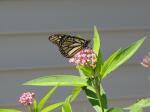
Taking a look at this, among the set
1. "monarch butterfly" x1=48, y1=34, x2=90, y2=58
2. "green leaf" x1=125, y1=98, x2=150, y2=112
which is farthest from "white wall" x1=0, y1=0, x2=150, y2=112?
"green leaf" x1=125, y1=98, x2=150, y2=112

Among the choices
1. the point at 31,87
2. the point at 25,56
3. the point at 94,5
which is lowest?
the point at 31,87

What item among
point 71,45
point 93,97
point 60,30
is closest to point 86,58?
point 93,97

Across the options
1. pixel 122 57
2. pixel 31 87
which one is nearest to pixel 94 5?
pixel 31 87

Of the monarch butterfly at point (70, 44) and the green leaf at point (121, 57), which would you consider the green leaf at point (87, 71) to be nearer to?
the green leaf at point (121, 57)

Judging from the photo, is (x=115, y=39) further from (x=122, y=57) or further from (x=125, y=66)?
(x=122, y=57)

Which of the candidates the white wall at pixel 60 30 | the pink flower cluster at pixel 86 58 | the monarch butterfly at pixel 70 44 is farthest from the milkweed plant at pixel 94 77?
the white wall at pixel 60 30

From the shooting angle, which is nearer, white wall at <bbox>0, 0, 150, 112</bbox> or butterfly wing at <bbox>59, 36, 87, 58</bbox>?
butterfly wing at <bbox>59, 36, 87, 58</bbox>

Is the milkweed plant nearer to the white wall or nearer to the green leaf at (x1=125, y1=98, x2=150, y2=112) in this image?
the green leaf at (x1=125, y1=98, x2=150, y2=112)

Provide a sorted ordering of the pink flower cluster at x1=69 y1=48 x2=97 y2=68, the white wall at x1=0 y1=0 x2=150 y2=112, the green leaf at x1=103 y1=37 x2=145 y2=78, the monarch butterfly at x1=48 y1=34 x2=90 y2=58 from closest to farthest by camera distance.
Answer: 1. the pink flower cluster at x1=69 y1=48 x2=97 y2=68
2. the green leaf at x1=103 y1=37 x2=145 y2=78
3. the monarch butterfly at x1=48 y1=34 x2=90 y2=58
4. the white wall at x1=0 y1=0 x2=150 y2=112
